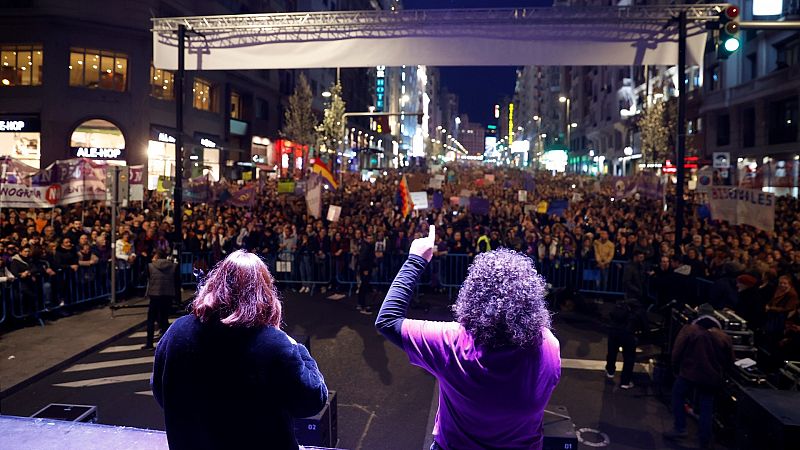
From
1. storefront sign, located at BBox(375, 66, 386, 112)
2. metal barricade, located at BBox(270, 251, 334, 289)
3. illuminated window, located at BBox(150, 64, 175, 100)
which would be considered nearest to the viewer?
metal barricade, located at BBox(270, 251, 334, 289)

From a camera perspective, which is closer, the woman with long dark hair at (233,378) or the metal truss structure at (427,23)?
the woman with long dark hair at (233,378)

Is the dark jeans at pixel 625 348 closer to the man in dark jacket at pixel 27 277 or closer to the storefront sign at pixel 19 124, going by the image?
the man in dark jacket at pixel 27 277

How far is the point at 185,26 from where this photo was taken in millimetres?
11516

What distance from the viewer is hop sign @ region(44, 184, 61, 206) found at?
13.0 metres

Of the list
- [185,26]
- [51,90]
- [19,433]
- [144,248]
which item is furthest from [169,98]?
[19,433]

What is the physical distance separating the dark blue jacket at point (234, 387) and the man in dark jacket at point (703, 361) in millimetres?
5485

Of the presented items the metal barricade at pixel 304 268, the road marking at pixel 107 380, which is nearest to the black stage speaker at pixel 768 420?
the road marking at pixel 107 380

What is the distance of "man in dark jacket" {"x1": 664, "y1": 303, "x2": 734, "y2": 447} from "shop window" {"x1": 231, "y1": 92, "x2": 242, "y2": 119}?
128 ft

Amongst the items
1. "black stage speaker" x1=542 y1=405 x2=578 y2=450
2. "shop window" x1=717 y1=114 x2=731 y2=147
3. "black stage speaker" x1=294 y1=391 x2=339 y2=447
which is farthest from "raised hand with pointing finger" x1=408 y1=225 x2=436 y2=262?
"shop window" x1=717 y1=114 x2=731 y2=147

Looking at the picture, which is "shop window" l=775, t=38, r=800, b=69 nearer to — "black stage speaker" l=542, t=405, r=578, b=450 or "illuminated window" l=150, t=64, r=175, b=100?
"illuminated window" l=150, t=64, r=175, b=100

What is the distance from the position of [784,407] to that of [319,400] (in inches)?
106

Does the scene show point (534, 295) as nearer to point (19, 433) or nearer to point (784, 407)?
point (784, 407)

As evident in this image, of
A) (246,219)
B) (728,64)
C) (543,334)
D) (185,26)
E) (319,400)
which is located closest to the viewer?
(319,400)

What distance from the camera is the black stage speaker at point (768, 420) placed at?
9.77 ft
